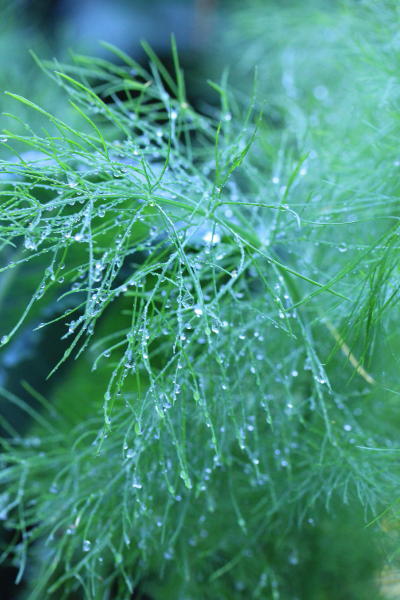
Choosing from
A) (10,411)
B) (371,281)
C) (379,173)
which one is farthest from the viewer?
(10,411)

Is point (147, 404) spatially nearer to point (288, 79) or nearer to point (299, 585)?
point (299, 585)

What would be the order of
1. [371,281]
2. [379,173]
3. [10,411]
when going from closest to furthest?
1. [371,281]
2. [379,173]
3. [10,411]

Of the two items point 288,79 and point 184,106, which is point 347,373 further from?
Answer: point 288,79

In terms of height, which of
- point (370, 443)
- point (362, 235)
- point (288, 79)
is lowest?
point (370, 443)

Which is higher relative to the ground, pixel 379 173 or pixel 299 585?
pixel 379 173

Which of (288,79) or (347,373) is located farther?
(288,79)

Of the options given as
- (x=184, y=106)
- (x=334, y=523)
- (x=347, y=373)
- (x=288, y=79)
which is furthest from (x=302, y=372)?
(x=288, y=79)
